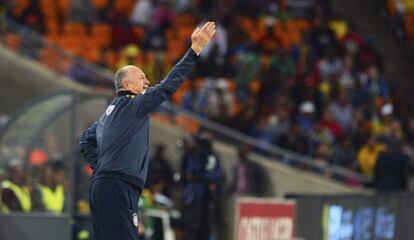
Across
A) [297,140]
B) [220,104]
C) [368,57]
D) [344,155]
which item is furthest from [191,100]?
[368,57]

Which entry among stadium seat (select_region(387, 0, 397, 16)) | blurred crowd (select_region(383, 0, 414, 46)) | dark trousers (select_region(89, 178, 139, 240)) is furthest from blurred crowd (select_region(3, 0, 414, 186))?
dark trousers (select_region(89, 178, 139, 240))

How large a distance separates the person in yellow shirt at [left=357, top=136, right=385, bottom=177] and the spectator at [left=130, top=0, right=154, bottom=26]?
18.3 ft

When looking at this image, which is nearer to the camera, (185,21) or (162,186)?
(162,186)

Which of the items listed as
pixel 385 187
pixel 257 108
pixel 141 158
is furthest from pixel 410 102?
pixel 141 158

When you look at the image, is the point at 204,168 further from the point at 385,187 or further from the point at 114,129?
the point at 114,129

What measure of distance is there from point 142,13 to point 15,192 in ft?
33.7

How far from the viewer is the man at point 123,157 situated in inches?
421

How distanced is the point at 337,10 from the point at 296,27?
237 cm

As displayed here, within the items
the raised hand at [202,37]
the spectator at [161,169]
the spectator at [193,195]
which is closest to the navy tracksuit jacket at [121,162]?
the raised hand at [202,37]

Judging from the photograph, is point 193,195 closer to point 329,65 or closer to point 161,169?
point 161,169

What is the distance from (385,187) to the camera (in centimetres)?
2006

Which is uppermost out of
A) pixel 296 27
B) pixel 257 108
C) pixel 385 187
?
pixel 296 27

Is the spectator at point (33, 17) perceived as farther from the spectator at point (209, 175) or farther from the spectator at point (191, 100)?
the spectator at point (209, 175)

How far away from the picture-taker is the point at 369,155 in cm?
2267
